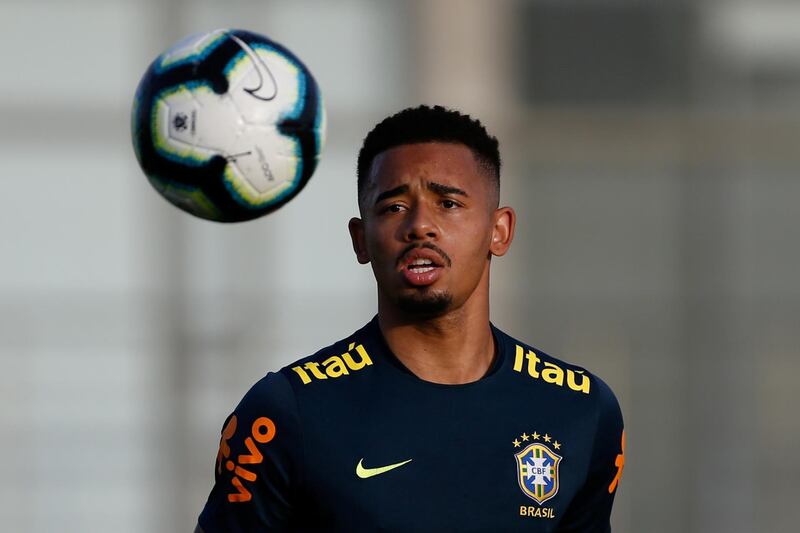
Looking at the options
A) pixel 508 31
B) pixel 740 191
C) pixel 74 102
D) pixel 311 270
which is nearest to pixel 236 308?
pixel 311 270

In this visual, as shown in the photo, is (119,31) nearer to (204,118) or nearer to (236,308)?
(236,308)

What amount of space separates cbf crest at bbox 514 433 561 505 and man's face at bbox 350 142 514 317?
481 millimetres

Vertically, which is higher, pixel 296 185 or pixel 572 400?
pixel 296 185

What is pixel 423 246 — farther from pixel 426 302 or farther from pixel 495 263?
pixel 495 263

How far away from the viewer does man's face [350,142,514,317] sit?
447 centimetres

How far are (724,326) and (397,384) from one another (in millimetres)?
9612

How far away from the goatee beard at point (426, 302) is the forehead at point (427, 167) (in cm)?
34

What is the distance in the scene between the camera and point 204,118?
5.12 meters

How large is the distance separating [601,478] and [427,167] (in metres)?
1.10

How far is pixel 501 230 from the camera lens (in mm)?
4773

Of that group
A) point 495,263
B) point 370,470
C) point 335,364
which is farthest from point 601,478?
point 495,263

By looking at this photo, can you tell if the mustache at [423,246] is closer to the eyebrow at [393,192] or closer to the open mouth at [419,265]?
the open mouth at [419,265]

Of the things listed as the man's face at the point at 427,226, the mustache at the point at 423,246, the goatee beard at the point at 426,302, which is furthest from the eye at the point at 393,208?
the goatee beard at the point at 426,302

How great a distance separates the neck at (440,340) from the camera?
15.2 feet
